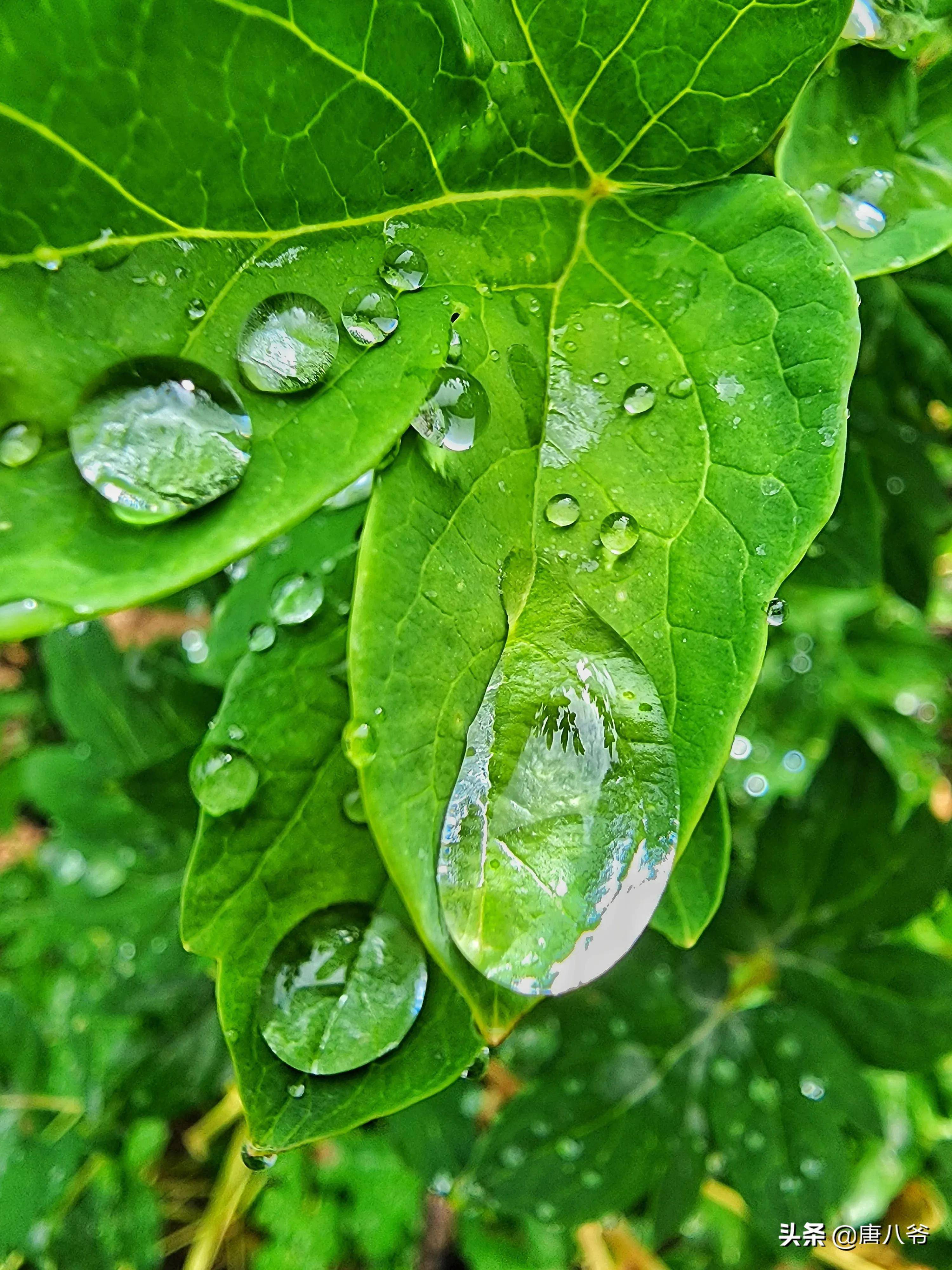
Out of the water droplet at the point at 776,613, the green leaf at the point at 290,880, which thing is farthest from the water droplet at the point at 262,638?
the water droplet at the point at 776,613

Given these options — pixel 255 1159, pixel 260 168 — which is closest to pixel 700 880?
pixel 255 1159

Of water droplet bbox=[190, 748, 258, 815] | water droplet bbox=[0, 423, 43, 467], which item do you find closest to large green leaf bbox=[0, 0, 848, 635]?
water droplet bbox=[0, 423, 43, 467]

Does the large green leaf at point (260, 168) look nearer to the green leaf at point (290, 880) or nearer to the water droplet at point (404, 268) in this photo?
the water droplet at point (404, 268)

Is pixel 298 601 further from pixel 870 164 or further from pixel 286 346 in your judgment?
pixel 870 164

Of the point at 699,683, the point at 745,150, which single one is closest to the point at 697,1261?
the point at 699,683

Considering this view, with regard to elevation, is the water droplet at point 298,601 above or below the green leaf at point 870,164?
below

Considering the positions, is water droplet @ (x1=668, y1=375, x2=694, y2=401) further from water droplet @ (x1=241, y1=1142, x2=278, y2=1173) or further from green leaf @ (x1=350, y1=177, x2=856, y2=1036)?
water droplet @ (x1=241, y1=1142, x2=278, y2=1173)
